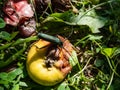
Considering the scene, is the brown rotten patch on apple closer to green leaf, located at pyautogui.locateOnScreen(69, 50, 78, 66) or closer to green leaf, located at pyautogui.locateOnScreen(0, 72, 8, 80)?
green leaf, located at pyautogui.locateOnScreen(69, 50, 78, 66)

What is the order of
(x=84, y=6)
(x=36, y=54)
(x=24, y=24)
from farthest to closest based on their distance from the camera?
1. (x=84, y=6)
2. (x=24, y=24)
3. (x=36, y=54)

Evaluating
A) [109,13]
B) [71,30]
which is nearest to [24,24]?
[71,30]

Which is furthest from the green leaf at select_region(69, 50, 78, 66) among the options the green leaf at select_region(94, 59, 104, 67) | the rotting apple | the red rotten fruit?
the red rotten fruit

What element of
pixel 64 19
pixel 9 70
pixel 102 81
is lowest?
pixel 102 81

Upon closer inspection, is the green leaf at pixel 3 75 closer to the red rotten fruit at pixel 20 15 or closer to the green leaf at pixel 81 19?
the red rotten fruit at pixel 20 15

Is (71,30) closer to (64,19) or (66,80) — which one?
(64,19)

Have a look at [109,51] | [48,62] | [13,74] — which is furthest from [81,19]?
[13,74]
